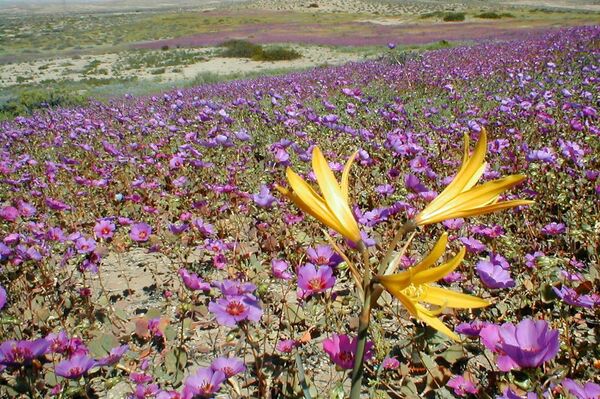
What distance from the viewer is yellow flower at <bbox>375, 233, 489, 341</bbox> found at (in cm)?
77

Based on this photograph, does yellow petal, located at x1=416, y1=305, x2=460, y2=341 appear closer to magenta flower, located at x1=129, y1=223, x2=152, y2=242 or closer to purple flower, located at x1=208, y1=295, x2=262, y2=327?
purple flower, located at x1=208, y1=295, x2=262, y2=327

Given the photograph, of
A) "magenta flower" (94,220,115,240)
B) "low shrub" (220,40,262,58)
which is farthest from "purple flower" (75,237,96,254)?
"low shrub" (220,40,262,58)

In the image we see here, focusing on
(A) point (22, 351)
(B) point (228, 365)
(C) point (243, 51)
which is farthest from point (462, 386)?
(C) point (243, 51)

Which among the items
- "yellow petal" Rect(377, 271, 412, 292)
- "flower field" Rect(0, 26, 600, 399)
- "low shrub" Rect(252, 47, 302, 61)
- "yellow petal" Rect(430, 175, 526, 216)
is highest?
"yellow petal" Rect(430, 175, 526, 216)

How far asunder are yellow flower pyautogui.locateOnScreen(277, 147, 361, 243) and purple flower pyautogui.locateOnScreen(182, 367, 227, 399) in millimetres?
725

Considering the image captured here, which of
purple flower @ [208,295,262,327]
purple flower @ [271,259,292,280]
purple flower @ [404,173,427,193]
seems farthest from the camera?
purple flower @ [404,173,427,193]

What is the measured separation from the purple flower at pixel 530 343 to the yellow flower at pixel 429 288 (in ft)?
1.24

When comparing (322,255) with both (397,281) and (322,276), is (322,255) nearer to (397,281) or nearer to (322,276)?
(322,276)

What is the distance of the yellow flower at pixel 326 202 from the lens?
2.93ft

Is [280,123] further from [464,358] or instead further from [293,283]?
[464,358]

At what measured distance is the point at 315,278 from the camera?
1682mm

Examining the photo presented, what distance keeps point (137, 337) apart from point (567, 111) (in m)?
4.76

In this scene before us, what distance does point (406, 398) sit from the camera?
1753mm

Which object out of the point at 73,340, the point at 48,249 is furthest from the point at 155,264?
the point at 73,340
